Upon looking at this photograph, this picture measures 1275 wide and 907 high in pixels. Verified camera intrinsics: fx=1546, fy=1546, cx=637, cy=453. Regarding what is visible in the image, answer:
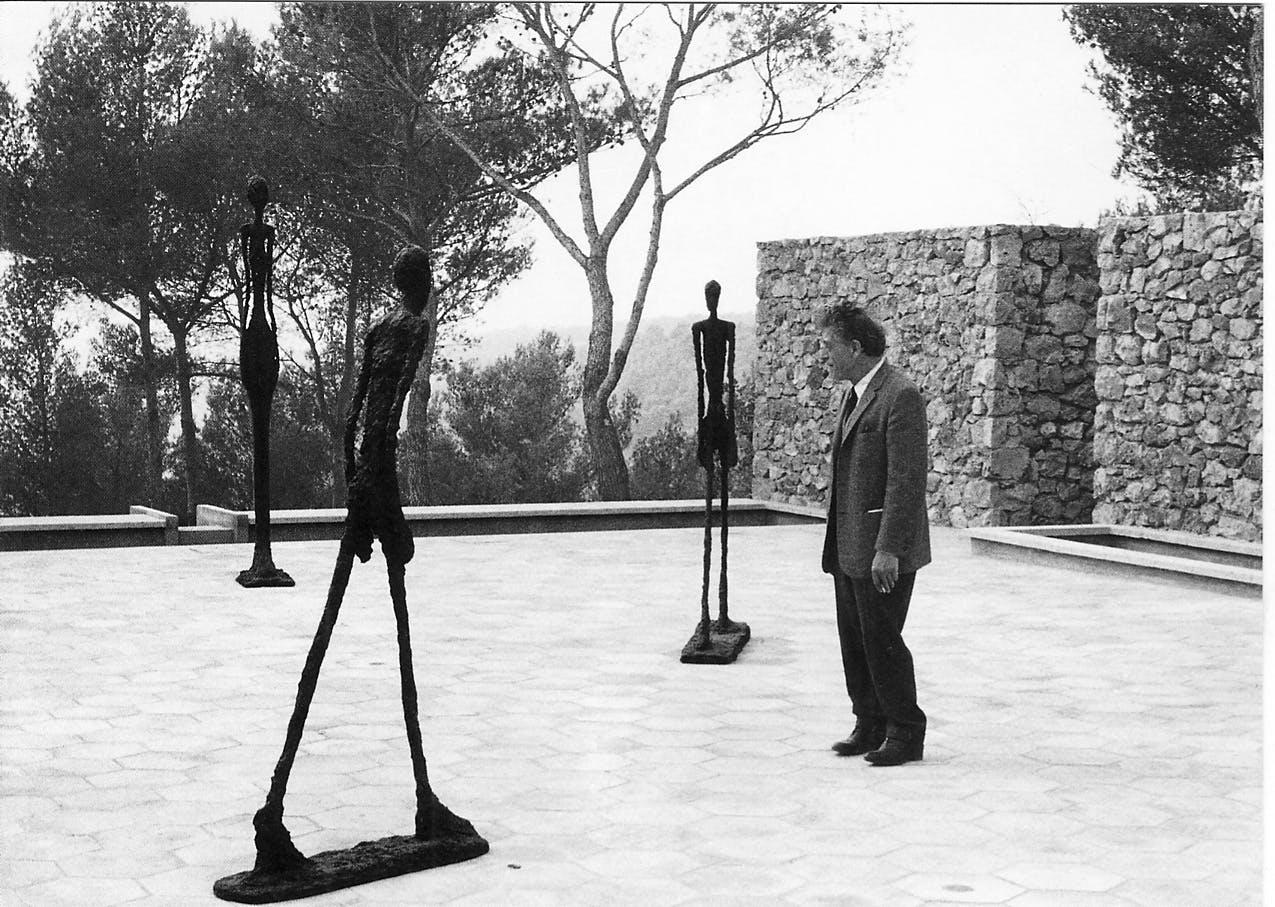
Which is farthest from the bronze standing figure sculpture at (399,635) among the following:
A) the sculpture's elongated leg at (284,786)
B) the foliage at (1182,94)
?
the foliage at (1182,94)

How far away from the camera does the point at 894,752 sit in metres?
4.46

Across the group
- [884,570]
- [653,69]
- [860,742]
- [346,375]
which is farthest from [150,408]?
[884,570]

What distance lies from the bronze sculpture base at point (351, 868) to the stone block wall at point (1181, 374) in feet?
24.8

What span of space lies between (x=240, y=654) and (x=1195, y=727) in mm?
3628

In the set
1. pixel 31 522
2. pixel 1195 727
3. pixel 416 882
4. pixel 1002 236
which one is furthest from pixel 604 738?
pixel 1002 236

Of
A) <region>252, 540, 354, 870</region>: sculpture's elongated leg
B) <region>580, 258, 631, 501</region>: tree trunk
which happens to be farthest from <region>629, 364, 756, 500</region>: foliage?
<region>252, 540, 354, 870</region>: sculpture's elongated leg

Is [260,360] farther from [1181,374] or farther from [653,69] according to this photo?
[653,69]

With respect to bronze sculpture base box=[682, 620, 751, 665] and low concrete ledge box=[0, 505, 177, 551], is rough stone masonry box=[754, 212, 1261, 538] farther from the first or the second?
low concrete ledge box=[0, 505, 177, 551]

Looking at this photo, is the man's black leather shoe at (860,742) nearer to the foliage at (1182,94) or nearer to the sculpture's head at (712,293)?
→ the sculpture's head at (712,293)

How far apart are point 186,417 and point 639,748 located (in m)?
14.8

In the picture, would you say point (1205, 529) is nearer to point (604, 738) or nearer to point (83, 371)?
point (604, 738)

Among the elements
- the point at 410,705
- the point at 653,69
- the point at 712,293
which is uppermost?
the point at 653,69

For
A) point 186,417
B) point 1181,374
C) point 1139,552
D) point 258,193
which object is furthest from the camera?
point 186,417

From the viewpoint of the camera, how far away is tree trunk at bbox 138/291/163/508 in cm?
1800
